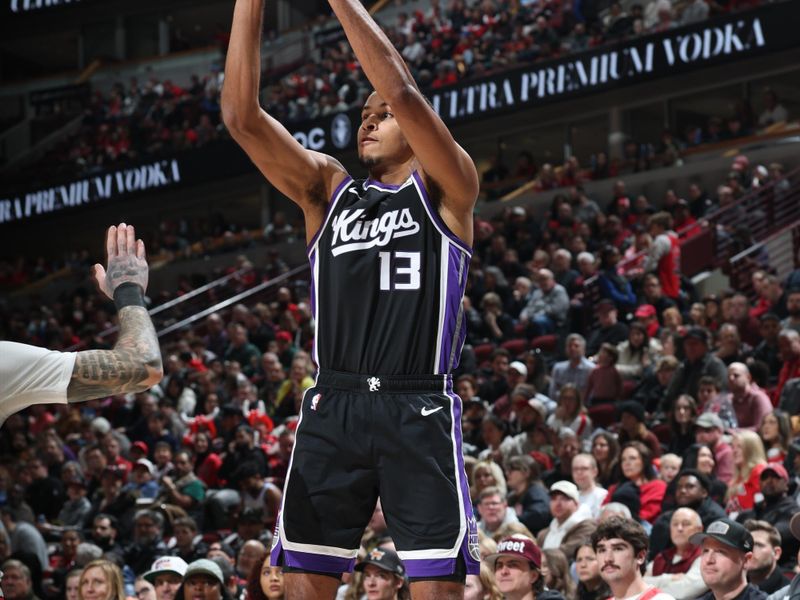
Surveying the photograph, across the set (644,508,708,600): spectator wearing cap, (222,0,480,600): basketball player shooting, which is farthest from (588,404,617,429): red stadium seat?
(222,0,480,600): basketball player shooting

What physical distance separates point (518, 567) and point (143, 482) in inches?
263

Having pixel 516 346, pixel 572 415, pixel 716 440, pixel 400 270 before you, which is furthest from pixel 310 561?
pixel 516 346

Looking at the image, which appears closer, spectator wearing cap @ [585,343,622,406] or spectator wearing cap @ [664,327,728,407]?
spectator wearing cap @ [664,327,728,407]

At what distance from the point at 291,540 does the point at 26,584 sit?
21.9 ft

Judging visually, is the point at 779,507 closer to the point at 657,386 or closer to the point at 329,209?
the point at 657,386

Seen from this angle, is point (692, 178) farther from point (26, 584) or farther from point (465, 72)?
point (26, 584)

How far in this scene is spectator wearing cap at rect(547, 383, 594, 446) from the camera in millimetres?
11156

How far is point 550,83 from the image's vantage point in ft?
70.1

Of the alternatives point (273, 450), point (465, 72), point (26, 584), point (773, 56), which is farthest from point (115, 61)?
point (26, 584)

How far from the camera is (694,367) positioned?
11258 mm

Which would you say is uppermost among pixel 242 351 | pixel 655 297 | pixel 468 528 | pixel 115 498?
pixel 655 297

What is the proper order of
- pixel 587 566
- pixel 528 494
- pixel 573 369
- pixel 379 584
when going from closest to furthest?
1. pixel 379 584
2. pixel 587 566
3. pixel 528 494
4. pixel 573 369

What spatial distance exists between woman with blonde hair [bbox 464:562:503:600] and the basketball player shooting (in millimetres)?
3162

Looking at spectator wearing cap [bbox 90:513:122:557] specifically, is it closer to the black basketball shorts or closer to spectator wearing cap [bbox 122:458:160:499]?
spectator wearing cap [bbox 122:458:160:499]
